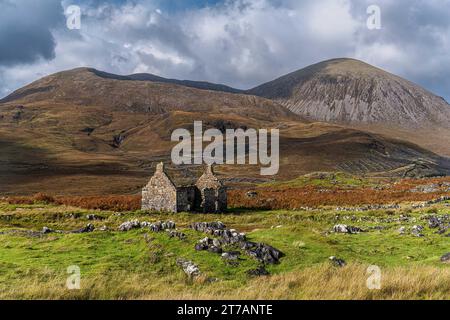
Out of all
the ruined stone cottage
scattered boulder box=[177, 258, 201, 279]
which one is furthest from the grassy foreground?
the ruined stone cottage

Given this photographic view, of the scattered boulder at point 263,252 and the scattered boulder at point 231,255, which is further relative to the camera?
the scattered boulder at point 263,252

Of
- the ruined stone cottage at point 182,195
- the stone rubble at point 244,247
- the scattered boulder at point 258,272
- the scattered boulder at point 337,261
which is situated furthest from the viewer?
the ruined stone cottage at point 182,195

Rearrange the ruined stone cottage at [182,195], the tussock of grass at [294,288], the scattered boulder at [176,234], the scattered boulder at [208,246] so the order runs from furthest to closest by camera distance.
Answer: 1. the ruined stone cottage at [182,195]
2. the scattered boulder at [176,234]
3. the scattered boulder at [208,246]
4. the tussock of grass at [294,288]

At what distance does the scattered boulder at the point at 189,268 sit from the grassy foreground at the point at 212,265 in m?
0.27

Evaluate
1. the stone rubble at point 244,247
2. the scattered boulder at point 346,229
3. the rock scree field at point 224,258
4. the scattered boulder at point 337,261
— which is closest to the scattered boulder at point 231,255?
the rock scree field at point 224,258

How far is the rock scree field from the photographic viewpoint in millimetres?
12172

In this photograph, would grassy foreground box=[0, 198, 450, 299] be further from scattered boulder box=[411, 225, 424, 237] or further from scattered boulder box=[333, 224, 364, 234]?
scattered boulder box=[333, 224, 364, 234]

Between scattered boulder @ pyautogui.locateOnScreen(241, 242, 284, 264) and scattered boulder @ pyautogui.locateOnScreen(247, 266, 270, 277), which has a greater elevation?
scattered boulder @ pyautogui.locateOnScreen(241, 242, 284, 264)

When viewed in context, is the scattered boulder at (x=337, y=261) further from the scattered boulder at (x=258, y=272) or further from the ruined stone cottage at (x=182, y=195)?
the ruined stone cottage at (x=182, y=195)

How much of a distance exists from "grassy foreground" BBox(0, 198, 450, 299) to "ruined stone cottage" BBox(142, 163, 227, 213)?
749 centimetres

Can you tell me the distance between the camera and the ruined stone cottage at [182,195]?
135 feet

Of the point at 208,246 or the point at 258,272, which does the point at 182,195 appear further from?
the point at 258,272
